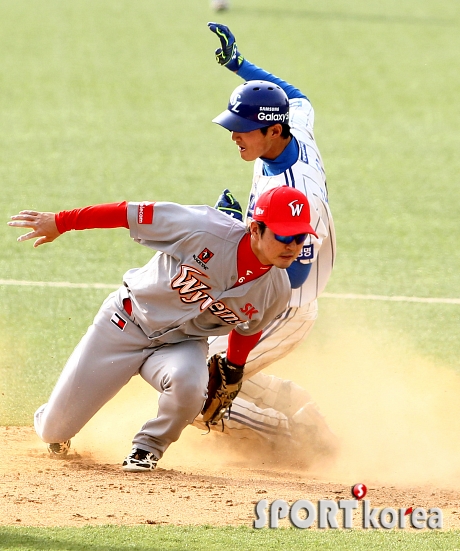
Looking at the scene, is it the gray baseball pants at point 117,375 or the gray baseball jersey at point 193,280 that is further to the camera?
the gray baseball pants at point 117,375

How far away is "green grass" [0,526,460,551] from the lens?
3928mm

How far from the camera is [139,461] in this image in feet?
16.5

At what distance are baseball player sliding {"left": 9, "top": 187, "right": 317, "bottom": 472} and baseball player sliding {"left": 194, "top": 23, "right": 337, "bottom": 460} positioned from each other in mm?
Result: 435

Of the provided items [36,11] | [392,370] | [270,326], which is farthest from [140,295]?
[36,11]

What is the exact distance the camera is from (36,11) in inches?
684

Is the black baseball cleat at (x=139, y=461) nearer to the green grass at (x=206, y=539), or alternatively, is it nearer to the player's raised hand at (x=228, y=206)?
the green grass at (x=206, y=539)

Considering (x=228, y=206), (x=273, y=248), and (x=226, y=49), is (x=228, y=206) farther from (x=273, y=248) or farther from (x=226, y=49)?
(x=226, y=49)

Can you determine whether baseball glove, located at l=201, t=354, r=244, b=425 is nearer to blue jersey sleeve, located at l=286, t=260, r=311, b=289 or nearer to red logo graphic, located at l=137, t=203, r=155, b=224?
blue jersey sleeve, located at l=286, t=260, r=311, b=289

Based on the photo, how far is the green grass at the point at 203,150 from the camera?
689 cm

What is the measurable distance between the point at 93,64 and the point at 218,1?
4.29 m

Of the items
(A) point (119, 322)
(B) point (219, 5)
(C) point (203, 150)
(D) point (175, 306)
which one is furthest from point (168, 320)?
(B) point (219, 5)

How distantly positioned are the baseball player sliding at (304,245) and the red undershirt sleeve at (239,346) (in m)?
0.39

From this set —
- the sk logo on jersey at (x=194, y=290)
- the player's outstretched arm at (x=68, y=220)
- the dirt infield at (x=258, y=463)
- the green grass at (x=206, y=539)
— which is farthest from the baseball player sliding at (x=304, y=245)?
the green grass at (x=206, y=539)

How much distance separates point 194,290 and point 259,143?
100cm
